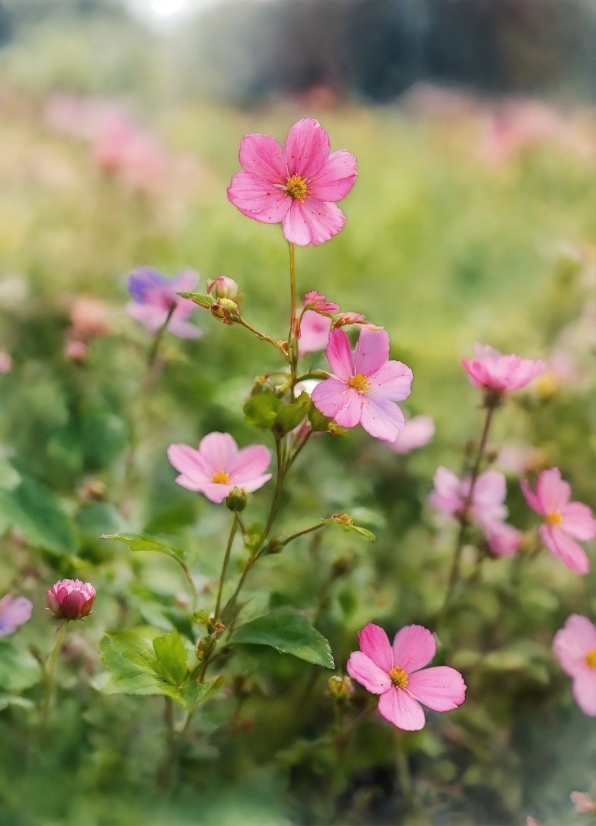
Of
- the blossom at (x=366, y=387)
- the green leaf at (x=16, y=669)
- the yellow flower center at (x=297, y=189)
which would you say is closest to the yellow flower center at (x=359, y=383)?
the blossom at (x=366, y=387)

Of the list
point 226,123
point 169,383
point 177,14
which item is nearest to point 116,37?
point 177,14

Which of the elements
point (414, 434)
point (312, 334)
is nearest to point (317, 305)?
point (312, 334)

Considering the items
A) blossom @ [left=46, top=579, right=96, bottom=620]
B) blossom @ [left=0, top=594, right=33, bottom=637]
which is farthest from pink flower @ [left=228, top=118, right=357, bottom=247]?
blossom @ [left=0, top=594, right=33, bottom=637]

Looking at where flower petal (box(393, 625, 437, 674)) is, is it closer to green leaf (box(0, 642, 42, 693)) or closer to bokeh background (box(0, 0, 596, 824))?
bokeh background (box(0, 0, 596, 824))

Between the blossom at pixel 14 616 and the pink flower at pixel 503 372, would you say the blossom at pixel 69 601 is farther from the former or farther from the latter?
the pink flower at pixel 503 372

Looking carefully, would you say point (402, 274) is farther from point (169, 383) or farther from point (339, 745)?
point (339, 745)

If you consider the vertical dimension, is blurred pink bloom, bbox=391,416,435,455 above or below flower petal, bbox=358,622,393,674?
below

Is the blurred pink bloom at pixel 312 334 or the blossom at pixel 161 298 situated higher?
the blurred pink bloom at pixel 312 334
